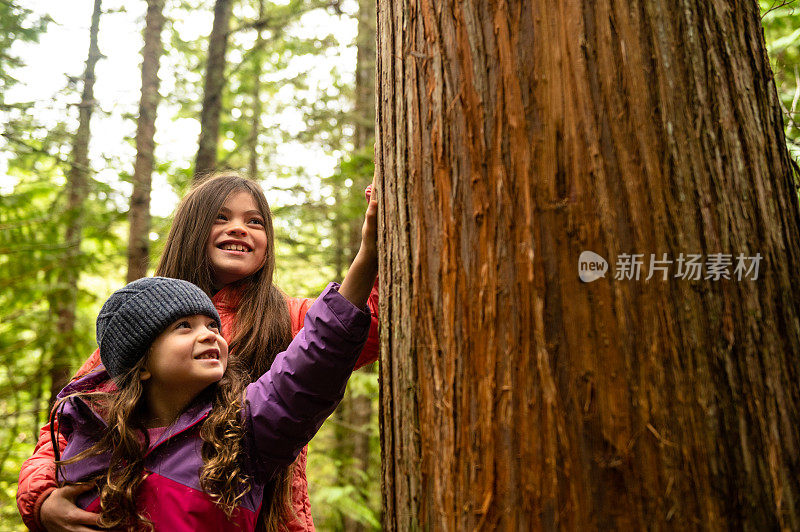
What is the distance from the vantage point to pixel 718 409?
1.12 metres

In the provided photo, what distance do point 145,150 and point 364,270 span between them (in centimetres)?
512

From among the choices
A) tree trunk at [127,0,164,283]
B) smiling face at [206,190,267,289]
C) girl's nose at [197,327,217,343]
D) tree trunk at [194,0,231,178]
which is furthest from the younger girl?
tree trunk at [194,0,231,178]

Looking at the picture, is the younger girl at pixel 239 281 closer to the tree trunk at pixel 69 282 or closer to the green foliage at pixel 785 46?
the green foliage at pixel 785 46

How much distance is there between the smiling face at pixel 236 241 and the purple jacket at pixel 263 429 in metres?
0.89

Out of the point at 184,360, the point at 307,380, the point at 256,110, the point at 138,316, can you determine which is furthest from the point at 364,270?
the point at 256,110

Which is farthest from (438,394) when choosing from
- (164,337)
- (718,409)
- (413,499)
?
(164,337)

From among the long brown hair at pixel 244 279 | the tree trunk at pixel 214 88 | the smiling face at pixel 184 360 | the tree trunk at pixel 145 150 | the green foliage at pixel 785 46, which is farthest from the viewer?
the tree trunk at pixel 214 88

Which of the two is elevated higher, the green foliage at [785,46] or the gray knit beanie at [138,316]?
the green foliage at [785,46]

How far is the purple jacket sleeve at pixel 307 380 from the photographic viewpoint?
180 centimetres

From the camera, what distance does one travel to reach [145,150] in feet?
19.3

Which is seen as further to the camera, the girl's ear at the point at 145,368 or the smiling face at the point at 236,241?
the smiling face at the point at 236,241

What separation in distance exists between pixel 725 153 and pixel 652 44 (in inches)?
12.9

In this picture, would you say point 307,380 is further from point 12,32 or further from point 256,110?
point 256,110

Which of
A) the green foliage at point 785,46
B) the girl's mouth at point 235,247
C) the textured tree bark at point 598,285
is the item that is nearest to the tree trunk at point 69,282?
the girl's mouth at point 235,247
